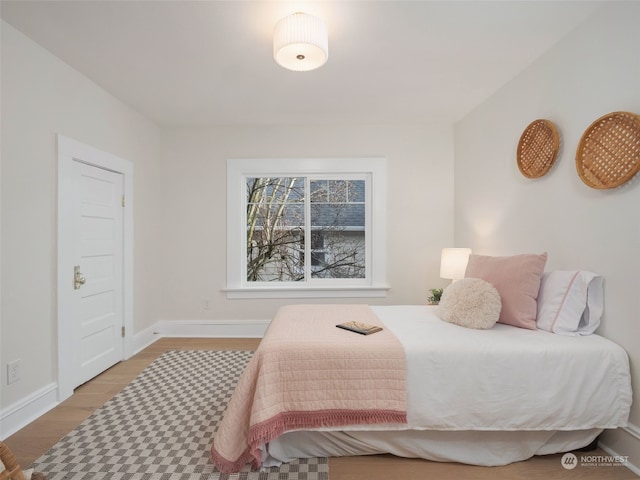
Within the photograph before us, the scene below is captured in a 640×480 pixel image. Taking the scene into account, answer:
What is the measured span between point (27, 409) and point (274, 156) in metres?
2.92

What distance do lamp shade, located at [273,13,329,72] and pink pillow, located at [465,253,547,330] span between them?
1727mm

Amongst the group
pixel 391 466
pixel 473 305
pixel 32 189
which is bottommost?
pixel 391 466

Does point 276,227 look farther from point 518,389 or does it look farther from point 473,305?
point 518,389

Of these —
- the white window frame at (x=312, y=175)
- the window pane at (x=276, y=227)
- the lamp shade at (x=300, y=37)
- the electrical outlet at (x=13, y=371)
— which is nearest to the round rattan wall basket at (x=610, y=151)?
the lamp shade at (x=300, y=37)

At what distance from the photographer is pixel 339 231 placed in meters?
3.81

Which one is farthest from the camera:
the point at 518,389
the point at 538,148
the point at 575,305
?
the point at 538,148

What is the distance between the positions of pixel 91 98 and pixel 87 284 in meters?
1.51

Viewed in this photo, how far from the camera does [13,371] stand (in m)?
1.94

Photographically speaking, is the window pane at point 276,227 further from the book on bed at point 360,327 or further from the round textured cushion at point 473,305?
the round textured cushion at point 473,305

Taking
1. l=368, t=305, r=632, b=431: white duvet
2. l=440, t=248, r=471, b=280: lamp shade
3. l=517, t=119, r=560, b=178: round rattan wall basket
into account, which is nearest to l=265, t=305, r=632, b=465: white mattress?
l=368, t=305, r=632, b=431: white duvet

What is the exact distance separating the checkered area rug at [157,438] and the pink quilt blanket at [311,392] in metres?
0.18

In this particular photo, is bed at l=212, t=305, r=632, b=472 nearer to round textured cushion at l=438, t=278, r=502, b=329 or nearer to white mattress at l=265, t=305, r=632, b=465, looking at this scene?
white mattress at l=265, t=305, r=632, b=465

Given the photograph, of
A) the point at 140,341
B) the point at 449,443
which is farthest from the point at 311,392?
the point at 140,341

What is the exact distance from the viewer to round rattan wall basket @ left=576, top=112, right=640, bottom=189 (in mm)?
1595
